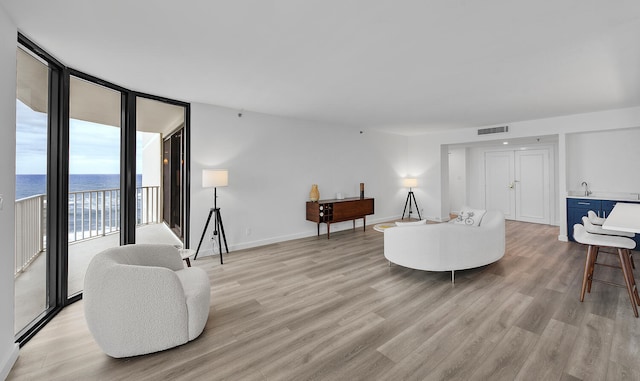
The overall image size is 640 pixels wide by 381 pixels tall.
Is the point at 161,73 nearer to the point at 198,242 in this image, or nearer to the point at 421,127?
the point at 198,242

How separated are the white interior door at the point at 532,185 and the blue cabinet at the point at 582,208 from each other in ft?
6.33

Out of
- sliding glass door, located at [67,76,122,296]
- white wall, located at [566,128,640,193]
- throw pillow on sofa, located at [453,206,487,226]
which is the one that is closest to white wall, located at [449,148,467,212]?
white wall, located at [566,128,640,193]

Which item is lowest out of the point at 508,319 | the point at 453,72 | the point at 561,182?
the point at 508,319

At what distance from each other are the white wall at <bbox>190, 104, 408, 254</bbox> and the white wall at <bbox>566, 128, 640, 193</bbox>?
4.10 meters

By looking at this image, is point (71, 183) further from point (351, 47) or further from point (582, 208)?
point (582, 208)

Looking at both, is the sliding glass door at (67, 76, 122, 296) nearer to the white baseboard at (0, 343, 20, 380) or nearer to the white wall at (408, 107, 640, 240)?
the white baseboard at (0, 343, 20, 380)

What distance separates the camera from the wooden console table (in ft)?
18.3

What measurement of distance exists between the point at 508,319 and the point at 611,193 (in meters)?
4.87

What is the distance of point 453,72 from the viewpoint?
123 inches

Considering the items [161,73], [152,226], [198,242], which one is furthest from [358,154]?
[152,226]

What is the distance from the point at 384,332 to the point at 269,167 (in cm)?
367

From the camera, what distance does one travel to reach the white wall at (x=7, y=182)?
1.86 meters

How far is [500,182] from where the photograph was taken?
7.95 meters

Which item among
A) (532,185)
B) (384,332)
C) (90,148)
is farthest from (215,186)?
(532,185)
